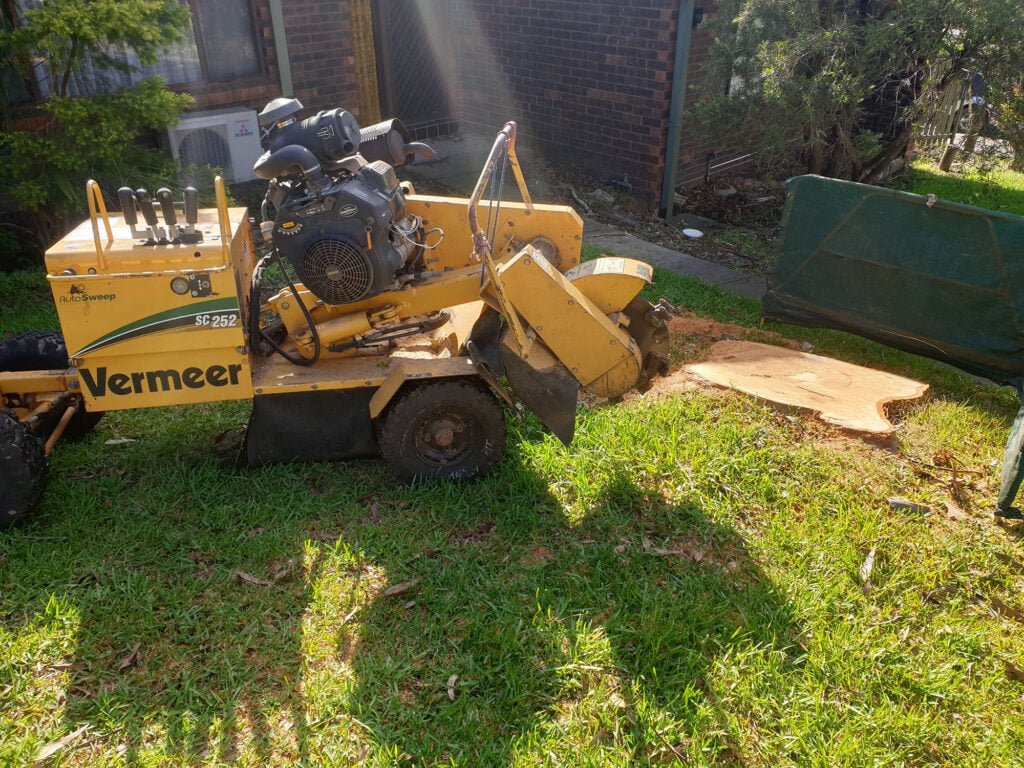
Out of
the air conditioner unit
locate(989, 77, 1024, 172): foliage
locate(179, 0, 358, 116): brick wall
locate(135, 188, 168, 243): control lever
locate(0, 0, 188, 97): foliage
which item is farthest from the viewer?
locate(179, 0, 358, 116): brick wall

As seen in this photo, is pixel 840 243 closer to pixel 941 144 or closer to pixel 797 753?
pixel 797 753

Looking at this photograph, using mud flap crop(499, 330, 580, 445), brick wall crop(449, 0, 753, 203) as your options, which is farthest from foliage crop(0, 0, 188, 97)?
brick wall crop(449, 0, 753, 203)

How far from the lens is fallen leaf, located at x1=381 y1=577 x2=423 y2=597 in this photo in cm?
412

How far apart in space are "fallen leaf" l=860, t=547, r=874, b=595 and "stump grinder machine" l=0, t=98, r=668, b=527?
1.45 m

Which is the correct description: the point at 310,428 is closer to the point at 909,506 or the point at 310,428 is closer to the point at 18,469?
the point at 18,469

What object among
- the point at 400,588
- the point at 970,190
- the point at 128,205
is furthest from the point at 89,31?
the point at 970,190

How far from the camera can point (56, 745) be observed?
335 centimetres

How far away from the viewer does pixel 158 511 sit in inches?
185

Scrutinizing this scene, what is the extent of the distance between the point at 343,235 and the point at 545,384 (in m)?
1.31

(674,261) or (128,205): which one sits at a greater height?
(128,205)

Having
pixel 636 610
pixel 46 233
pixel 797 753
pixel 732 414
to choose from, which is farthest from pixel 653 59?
pixel 797 753

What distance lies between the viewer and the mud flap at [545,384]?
4.44m

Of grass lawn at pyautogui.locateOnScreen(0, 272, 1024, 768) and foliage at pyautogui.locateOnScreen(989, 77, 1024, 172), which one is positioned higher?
foliage at pyautogui.locateOnScreen(989, 77, 1024, 172)

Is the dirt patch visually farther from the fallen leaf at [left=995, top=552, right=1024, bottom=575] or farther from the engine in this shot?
the engine
